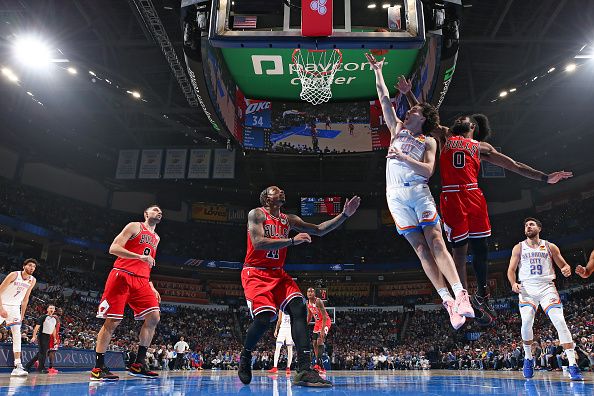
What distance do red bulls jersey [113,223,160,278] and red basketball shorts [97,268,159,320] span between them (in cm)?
8

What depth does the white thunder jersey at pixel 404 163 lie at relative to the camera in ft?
14.4

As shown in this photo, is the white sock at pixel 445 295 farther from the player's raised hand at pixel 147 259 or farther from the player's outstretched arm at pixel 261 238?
the player's raised hand at pixel 147 259

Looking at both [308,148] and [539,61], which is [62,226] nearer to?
[308,148]

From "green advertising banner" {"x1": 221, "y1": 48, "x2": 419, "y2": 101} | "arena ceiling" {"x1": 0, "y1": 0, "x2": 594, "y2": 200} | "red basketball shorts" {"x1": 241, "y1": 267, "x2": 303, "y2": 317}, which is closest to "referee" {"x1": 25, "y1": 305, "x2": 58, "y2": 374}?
"green advertising banner" {"x1": 221, "y1": 48, "x2": 419, "y2": 101}

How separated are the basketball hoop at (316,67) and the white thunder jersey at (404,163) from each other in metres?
5.17

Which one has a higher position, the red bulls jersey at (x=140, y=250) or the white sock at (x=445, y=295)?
the red bulls jersey at (x=140, y=250)

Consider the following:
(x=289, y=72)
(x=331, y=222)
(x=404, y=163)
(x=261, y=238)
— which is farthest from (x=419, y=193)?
(x=289, y=72)

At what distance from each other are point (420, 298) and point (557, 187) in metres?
12.0

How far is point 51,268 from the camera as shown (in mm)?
27938

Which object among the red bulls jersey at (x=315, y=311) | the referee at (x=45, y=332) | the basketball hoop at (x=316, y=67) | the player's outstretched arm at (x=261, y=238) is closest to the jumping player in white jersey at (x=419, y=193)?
the player's outstretched arm at (x=261, y=238)

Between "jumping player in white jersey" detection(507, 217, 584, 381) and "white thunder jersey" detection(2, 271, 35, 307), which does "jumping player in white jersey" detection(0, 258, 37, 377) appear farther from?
"jumping player in white jersey" detection(507, 217, 584, 381)

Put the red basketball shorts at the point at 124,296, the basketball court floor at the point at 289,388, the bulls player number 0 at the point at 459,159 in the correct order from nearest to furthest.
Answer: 1. the basketball court floor at the point at 289,388
2. the bulls player number 0 at the point at 459,159
3. the red basketball shorts at the point at 124,296

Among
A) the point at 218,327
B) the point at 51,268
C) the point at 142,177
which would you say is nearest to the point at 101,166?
the point at 51,268

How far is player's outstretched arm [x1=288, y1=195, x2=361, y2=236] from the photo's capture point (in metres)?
5.08
